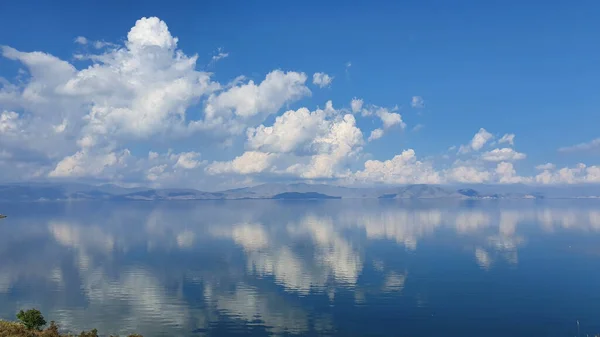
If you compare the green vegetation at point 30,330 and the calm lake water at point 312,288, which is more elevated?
the green vegetation at point 30,330

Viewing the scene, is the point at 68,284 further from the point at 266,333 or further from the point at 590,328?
the point at 590,328

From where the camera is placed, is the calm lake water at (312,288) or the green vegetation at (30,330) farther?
the calm lake water at (312,288)

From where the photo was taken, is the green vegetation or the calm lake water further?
the calm lake water

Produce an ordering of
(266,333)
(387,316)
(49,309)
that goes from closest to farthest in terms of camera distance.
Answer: (266,333) < (387,316) < (49,309)

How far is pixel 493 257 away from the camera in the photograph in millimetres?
141875

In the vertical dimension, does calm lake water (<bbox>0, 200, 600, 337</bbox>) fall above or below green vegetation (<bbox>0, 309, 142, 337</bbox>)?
below

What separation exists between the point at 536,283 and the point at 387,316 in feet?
163

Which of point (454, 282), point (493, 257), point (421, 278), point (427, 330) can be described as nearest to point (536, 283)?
point (454, 282)

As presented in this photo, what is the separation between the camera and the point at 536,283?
345 ft

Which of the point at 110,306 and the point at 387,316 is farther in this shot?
the point at 110,306

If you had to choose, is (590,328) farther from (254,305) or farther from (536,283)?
(254,305)

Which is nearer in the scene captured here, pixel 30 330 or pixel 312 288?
pixel 30 330

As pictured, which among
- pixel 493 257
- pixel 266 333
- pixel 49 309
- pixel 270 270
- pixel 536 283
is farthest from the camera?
pixel 493 257

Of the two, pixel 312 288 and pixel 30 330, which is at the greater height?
pixel 30 330
